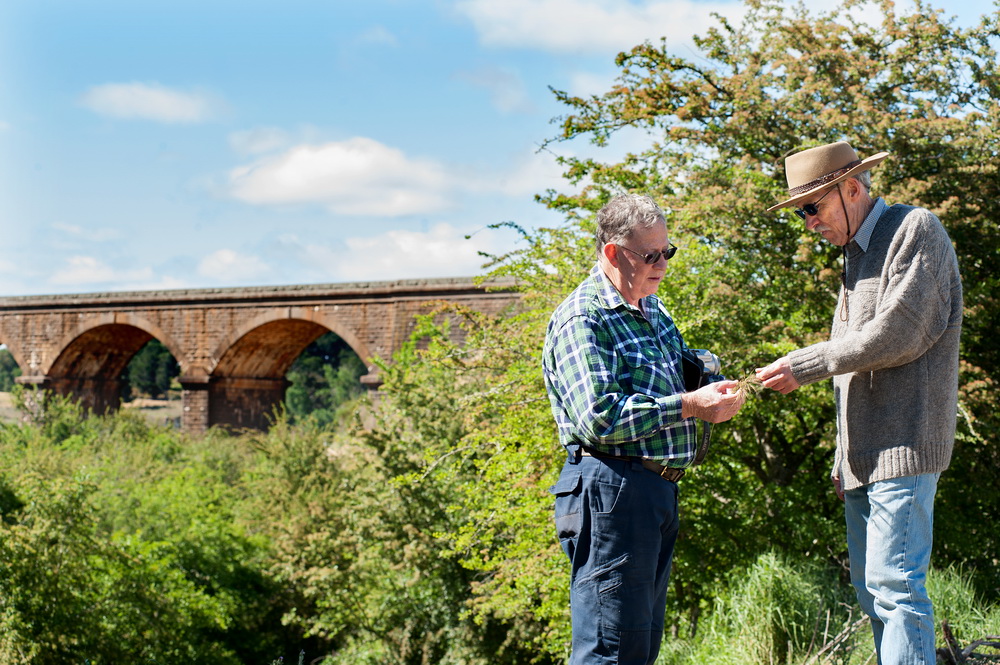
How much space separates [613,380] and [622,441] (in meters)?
0.16

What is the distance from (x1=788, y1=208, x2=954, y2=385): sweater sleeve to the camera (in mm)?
2494

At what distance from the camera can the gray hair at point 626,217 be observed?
100 inches

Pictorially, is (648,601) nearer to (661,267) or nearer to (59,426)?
(661,267)

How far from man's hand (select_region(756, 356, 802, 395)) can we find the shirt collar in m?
0.44

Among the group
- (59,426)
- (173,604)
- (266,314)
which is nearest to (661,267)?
(173,604)

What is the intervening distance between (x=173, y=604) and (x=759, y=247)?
5.83 m

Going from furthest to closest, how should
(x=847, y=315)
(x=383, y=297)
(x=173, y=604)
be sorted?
(x=383, y=297) → (x=173, y=604) → (x=847, y=315)

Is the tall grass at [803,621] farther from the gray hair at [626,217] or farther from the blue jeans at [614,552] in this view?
the gray hair at [626,217]

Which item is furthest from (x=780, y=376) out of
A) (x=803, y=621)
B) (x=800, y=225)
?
(x=800, y=225)

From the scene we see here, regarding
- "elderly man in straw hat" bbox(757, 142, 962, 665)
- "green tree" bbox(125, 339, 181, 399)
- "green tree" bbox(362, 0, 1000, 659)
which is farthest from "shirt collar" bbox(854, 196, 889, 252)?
"green tree" bbox(125, 339, 181, 399)

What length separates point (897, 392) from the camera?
8.46ft

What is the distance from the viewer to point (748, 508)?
5.92 m

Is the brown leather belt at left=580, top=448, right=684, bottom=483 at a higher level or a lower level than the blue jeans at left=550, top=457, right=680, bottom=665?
higher

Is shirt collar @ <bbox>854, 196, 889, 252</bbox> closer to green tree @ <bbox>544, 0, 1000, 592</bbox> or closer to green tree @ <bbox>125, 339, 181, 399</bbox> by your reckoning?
green tree @ <bbox>544, 0, 1000, 592</bbox>
